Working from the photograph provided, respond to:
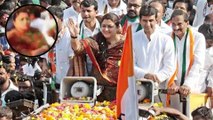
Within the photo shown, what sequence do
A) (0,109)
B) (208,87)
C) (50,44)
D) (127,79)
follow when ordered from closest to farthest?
(127,79) → (50,44) → (0,109) → (208,87)

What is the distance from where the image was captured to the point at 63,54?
11.1m

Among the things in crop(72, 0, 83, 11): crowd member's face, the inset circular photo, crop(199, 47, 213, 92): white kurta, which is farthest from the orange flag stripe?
crop(72, 0, 83, 11): crowd member's face

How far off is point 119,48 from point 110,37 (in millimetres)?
177

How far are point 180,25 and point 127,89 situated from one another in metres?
2.97

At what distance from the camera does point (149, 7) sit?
10.4 m

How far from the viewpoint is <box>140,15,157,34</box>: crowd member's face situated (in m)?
10.2

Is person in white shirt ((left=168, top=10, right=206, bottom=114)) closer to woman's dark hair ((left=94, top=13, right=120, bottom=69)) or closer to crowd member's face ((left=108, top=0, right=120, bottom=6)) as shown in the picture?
woman's dark hair ((left=94, top=13, right=120, bottom=69))

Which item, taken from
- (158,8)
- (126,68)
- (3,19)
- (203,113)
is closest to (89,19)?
(158,8)

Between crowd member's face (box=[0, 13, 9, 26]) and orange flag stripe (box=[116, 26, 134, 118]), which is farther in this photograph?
crowd member's face (box=[0, 13, 9, 26])

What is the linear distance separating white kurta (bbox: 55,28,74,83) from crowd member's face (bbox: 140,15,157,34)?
3.91ft

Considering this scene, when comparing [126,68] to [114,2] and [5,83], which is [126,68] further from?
[114,2]

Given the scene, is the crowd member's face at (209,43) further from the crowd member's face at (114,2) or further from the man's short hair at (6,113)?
the man's short hair at (6,113)

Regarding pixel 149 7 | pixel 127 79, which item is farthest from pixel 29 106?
pixel 127 79

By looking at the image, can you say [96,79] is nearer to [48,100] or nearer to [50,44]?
[48,100]
